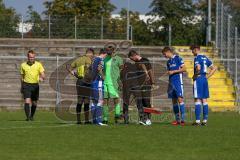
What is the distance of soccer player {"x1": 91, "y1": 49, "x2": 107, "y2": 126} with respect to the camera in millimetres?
17797

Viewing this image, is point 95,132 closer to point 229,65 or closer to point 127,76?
point 127,76

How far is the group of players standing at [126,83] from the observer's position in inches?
696

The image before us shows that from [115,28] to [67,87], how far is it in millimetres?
9842

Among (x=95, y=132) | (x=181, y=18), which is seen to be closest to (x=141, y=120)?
(x=95, y=132)

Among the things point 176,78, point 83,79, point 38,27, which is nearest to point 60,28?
point 38,27

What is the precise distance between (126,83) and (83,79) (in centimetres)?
102

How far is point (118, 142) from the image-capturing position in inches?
506

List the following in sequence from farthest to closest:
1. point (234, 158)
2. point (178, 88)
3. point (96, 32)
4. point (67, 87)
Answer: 1. point (96, 32)
2. point (67, 87)
3. point (178, 88)
4. point (234, 158)

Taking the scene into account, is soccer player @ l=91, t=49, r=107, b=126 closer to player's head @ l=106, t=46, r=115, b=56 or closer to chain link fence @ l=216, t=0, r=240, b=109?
player's head @ l=106, t=46, r=115, b=56

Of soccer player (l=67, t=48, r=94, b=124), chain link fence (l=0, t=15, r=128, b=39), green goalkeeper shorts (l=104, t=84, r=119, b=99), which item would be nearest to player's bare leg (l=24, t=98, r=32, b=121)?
soccer player (l=67, t=48, r=94, b=124)

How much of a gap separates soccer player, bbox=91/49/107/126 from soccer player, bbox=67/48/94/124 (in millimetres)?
208

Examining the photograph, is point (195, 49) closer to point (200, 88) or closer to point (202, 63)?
point (202, 63)

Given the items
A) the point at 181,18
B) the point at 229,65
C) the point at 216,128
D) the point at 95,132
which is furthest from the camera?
the point at 181,18

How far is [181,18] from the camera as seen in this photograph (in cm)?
4175
